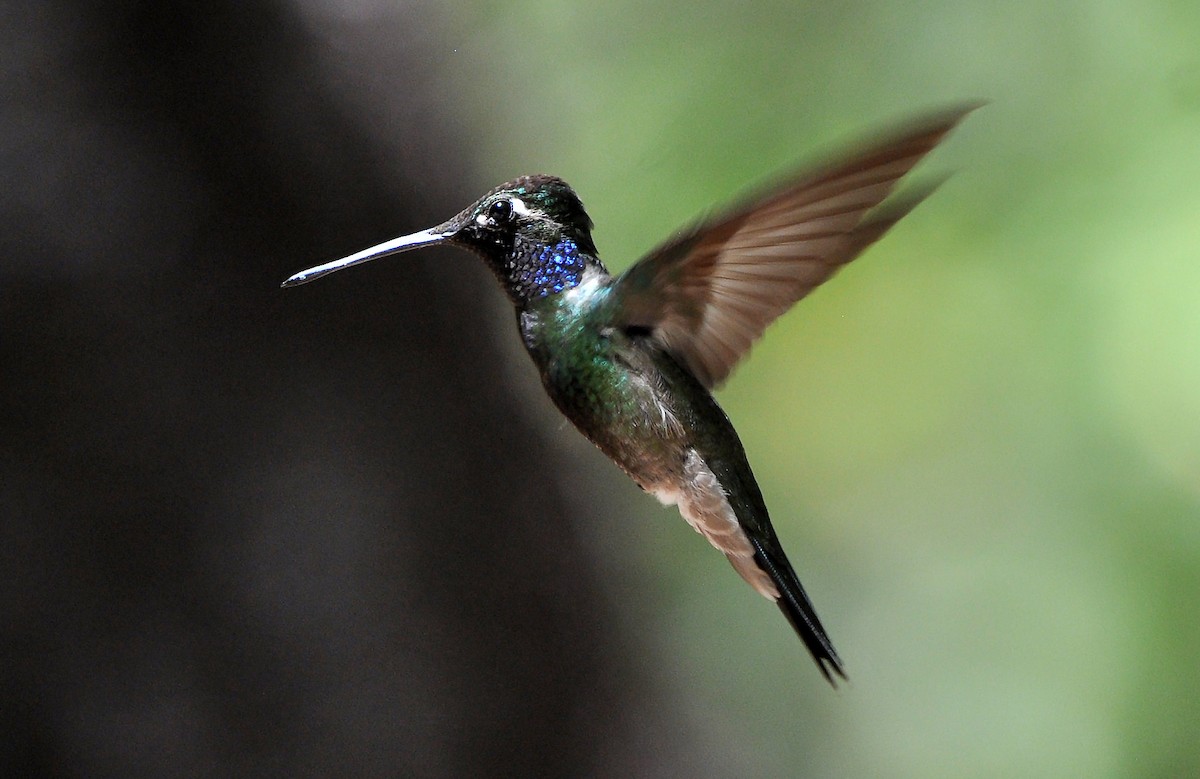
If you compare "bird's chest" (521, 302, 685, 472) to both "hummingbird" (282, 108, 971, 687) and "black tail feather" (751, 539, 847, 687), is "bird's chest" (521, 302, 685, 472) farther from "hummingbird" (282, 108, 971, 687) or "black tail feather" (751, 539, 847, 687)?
"black tail feather" (751, 539, 847, 687)

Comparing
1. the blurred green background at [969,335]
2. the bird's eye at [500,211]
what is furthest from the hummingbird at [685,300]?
the blurred green background at [969,335]

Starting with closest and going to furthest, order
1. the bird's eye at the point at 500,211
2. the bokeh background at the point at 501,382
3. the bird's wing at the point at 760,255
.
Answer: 1. the bird's wing at the point at 760,255
2. the bird's eye at the point at 500,211
3. the bokeh background at the point at 501,382

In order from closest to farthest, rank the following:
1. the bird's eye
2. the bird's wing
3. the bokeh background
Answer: the bird's wing < the bird's eye < the bokeh background

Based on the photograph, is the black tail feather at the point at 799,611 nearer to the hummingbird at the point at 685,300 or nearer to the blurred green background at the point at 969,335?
the hummingbird at the point at 685,300

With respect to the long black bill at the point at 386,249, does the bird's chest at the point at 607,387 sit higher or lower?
lower

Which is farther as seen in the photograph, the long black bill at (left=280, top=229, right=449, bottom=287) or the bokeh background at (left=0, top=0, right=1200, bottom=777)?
the bokeh background at (left=0, top=0, right=1200, bottom=777)

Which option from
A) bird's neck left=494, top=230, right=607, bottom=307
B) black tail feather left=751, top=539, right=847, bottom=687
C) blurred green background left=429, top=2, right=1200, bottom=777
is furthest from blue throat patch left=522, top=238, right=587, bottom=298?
blurred green background left=429, top=2, right=1200, bottom=777

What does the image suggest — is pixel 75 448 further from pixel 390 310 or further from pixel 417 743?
pixel 417 743
